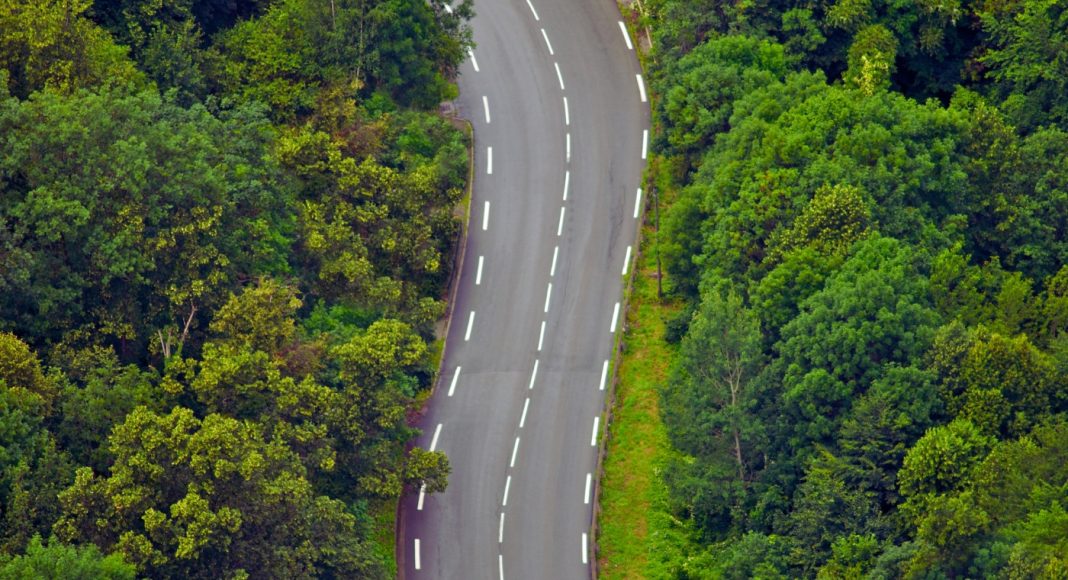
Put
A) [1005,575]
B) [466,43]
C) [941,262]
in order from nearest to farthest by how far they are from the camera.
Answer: [1005,575]
[941,262]
[466,43]

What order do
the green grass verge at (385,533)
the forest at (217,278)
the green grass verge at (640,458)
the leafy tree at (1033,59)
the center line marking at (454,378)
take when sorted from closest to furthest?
the forest at (217,278), the green grass verge at (385,533), the green grass verge at (640,458), the center line marking at (454,378), the leafy tree at (1033,59)

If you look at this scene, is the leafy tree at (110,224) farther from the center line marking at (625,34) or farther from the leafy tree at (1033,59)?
the leafy tree at (1033,59)

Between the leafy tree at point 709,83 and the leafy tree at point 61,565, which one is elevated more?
the leafy tree at point 709,83

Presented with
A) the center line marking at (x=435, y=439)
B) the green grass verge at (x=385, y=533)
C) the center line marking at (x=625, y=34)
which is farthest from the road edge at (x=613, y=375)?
the green grass verge at (x=385, y=533)

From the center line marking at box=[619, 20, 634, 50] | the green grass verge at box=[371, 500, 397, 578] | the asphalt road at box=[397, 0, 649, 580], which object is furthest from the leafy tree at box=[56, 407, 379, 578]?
the center line marking at box=[619, 20, 634, 50]

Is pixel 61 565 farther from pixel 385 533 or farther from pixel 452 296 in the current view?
pixel 452 296

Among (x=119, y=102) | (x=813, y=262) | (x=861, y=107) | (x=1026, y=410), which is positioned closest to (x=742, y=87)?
(x=861, y=107)

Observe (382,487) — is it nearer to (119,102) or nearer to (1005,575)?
(119,102)
